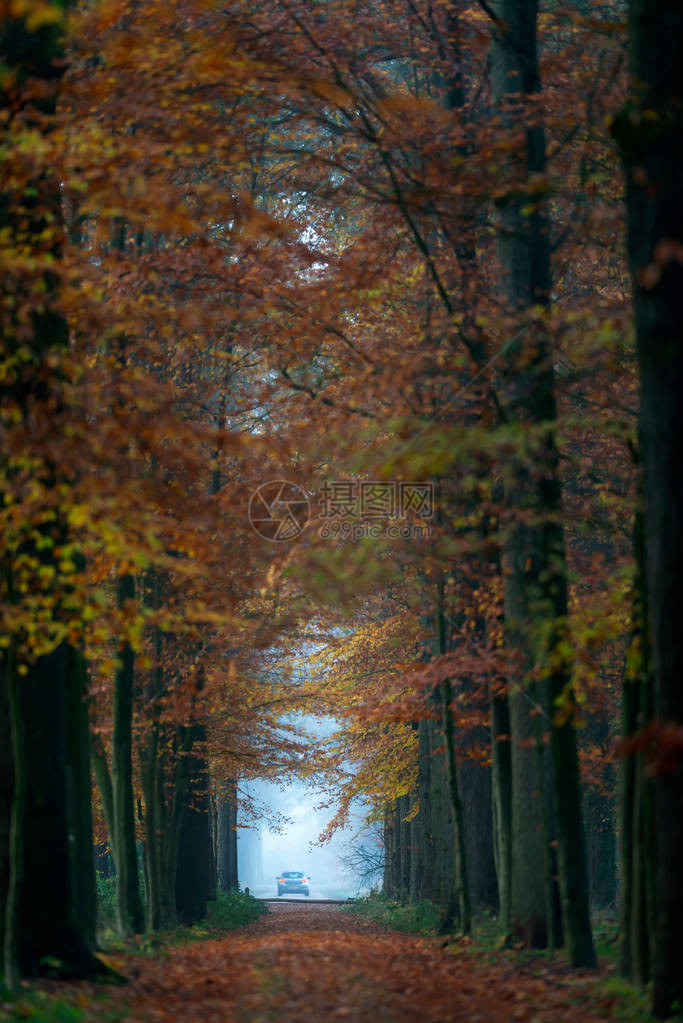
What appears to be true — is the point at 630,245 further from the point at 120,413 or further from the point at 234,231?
the point at 234,231

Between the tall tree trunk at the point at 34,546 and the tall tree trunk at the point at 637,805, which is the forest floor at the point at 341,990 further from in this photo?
the tall tree trunk at the point at 34,546

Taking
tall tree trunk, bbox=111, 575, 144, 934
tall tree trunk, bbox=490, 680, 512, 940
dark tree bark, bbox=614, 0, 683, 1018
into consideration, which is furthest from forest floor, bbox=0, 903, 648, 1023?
dark tree bark, bbox=614, 0, 683, 1018

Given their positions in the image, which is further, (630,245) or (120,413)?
(120,413)

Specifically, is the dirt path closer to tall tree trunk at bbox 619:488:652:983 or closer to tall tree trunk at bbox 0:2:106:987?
tall tree trunk at bbox 619:488:652:983

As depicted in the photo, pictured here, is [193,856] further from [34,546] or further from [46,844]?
[34,546]

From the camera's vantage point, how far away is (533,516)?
380 inches

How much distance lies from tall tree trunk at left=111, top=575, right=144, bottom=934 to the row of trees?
5 cm

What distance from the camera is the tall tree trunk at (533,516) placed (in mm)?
9641

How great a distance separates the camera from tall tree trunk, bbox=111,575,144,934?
14266 mm

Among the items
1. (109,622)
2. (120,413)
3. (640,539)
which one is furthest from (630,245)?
(109,622)

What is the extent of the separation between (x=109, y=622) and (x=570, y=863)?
517cm

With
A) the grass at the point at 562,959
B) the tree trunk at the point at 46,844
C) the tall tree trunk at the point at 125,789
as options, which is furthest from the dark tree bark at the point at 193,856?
the tree trunk at the point at 46,844

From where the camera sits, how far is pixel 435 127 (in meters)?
11.5

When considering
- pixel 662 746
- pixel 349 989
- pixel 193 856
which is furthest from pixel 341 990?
pixel 193 856
